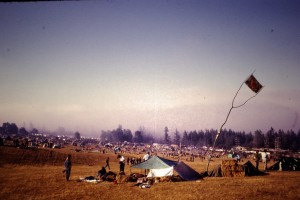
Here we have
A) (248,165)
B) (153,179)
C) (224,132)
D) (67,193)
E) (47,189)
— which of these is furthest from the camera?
(224,132)

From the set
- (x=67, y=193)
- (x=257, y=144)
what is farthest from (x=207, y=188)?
(x=257, y=144)

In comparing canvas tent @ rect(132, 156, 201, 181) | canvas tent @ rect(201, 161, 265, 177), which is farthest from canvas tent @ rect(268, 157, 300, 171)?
canvas tent @ rect(132, 156, 201, 181)

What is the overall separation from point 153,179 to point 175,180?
185 cm

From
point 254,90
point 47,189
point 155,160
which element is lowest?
point 47,189

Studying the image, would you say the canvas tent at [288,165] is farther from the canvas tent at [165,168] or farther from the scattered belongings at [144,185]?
the scattered belongings at [144,185]

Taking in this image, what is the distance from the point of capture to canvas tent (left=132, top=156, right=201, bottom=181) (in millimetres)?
19953

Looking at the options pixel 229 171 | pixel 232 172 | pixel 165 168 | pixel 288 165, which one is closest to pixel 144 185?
pixel 165 168

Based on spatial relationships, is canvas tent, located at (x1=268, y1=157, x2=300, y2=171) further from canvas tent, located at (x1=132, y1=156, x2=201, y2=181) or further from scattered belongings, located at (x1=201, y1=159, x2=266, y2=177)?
canvas tent, located at (x1=132, y1=156, x2=201, y2=181)

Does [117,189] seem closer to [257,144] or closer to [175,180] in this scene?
[175,180]

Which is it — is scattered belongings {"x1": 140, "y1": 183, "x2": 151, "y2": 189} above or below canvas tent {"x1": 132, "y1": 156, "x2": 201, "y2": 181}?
below

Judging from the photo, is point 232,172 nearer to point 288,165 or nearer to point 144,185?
point 144,185

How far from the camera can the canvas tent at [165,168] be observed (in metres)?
20.0

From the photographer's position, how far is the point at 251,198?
42.6 ft

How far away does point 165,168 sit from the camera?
20.1 m
